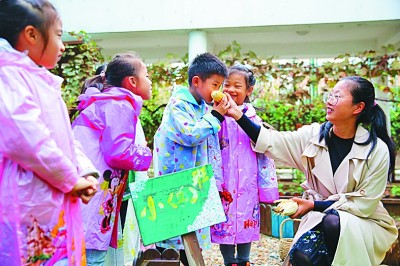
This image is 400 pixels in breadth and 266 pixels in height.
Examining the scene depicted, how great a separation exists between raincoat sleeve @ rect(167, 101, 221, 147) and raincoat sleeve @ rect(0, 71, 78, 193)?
129 centimetres

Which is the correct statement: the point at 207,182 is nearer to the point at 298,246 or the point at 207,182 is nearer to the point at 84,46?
the point at 298,246

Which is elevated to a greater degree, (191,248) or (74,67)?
(74,67)

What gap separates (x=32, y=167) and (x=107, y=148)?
0.93 meters

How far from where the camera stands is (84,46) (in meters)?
5.12

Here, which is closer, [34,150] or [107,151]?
[34,150]

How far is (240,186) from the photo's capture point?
3.15 metres

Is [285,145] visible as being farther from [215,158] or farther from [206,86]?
[206,86]

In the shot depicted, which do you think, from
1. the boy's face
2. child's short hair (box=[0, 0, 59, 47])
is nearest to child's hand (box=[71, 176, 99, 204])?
child's short hair (box=[0, 0, 59, 47])

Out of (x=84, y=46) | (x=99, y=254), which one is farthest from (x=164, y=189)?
(x=84, y=46)

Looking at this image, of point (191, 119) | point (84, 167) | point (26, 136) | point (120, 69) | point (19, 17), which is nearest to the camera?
point (26, 136)

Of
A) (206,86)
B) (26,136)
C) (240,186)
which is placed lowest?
(240,186)

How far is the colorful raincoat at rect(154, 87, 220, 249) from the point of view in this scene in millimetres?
2783

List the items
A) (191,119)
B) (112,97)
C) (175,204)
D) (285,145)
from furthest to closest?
1. (285,145)
2. (191,119)
3. (112,97)
4. (175,204)

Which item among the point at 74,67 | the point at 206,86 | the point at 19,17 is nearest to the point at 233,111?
the point at 206,86
